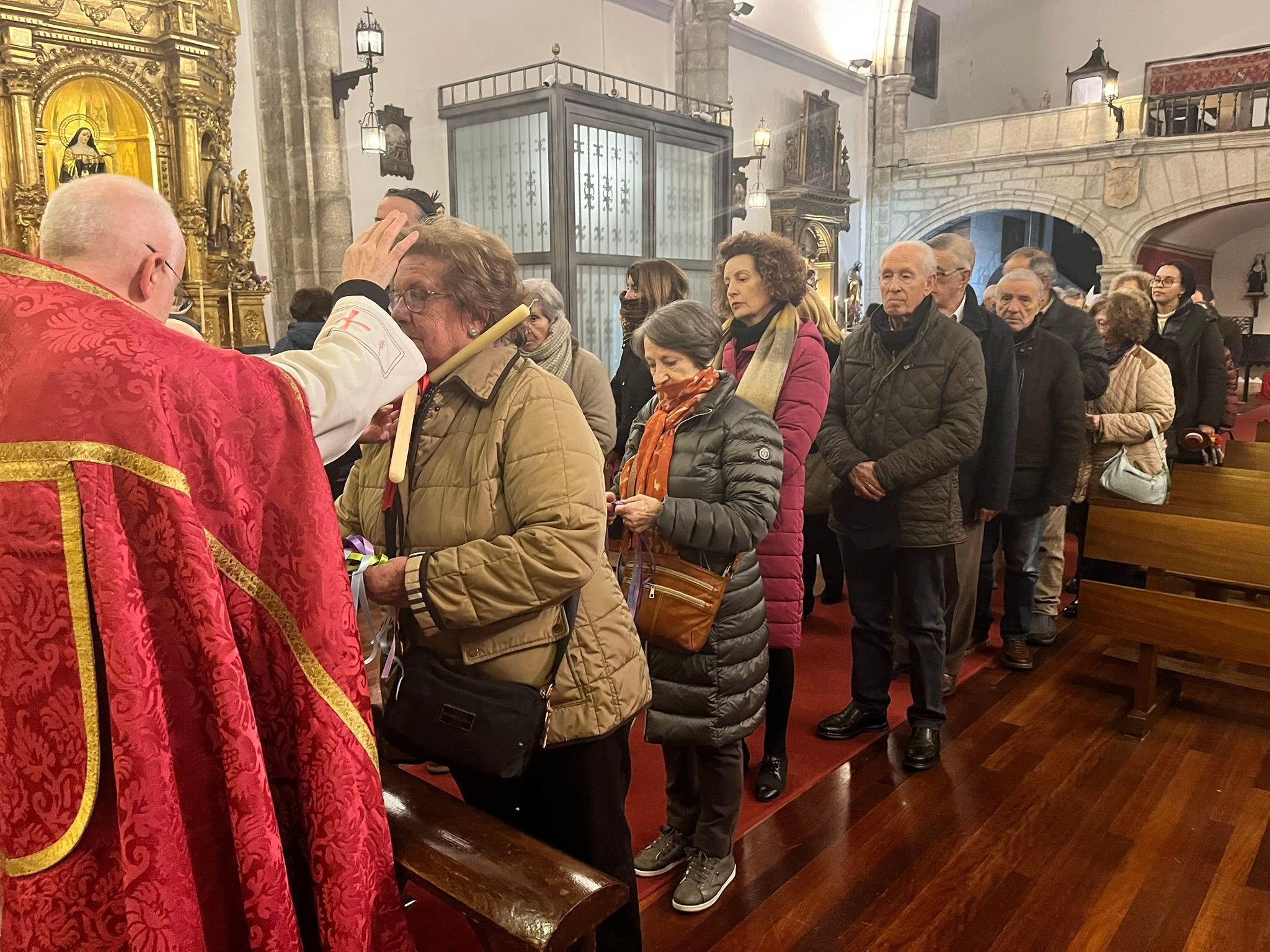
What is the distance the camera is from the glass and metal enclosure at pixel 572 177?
8.10 metres

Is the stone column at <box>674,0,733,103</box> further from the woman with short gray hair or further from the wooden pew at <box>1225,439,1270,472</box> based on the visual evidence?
the woman with short gray hair

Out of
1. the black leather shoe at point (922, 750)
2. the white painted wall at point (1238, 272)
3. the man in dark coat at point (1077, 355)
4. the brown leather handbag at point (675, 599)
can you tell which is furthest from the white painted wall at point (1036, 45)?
the brown leather handbag at point (675, 599)

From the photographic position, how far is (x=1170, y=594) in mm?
3387

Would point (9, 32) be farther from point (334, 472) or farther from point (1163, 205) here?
point (1163, 205)

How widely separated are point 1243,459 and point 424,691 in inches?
191

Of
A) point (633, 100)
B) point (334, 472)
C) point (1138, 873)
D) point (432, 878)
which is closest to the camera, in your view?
point (432, 878)

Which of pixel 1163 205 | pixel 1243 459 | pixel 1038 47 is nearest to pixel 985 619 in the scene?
pixel 1243 459

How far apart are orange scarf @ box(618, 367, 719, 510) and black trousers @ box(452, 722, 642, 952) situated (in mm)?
744

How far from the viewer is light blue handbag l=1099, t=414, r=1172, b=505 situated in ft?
12.9

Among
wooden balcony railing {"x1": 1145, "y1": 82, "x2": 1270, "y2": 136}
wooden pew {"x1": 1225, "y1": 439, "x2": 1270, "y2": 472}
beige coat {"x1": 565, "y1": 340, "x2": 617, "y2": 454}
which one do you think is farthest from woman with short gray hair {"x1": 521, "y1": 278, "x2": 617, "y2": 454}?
wooden balcony railing {"x1": 1145, "y1": 82, "x2": 1270, "y2": 136}

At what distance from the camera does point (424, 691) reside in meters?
1.51

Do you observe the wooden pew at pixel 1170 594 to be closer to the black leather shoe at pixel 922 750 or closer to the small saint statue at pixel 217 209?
the black leather shoe at pixel 922 750

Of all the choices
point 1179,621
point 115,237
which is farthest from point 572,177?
point 115,237

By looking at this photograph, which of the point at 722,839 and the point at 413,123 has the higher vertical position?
the point at 413,123
